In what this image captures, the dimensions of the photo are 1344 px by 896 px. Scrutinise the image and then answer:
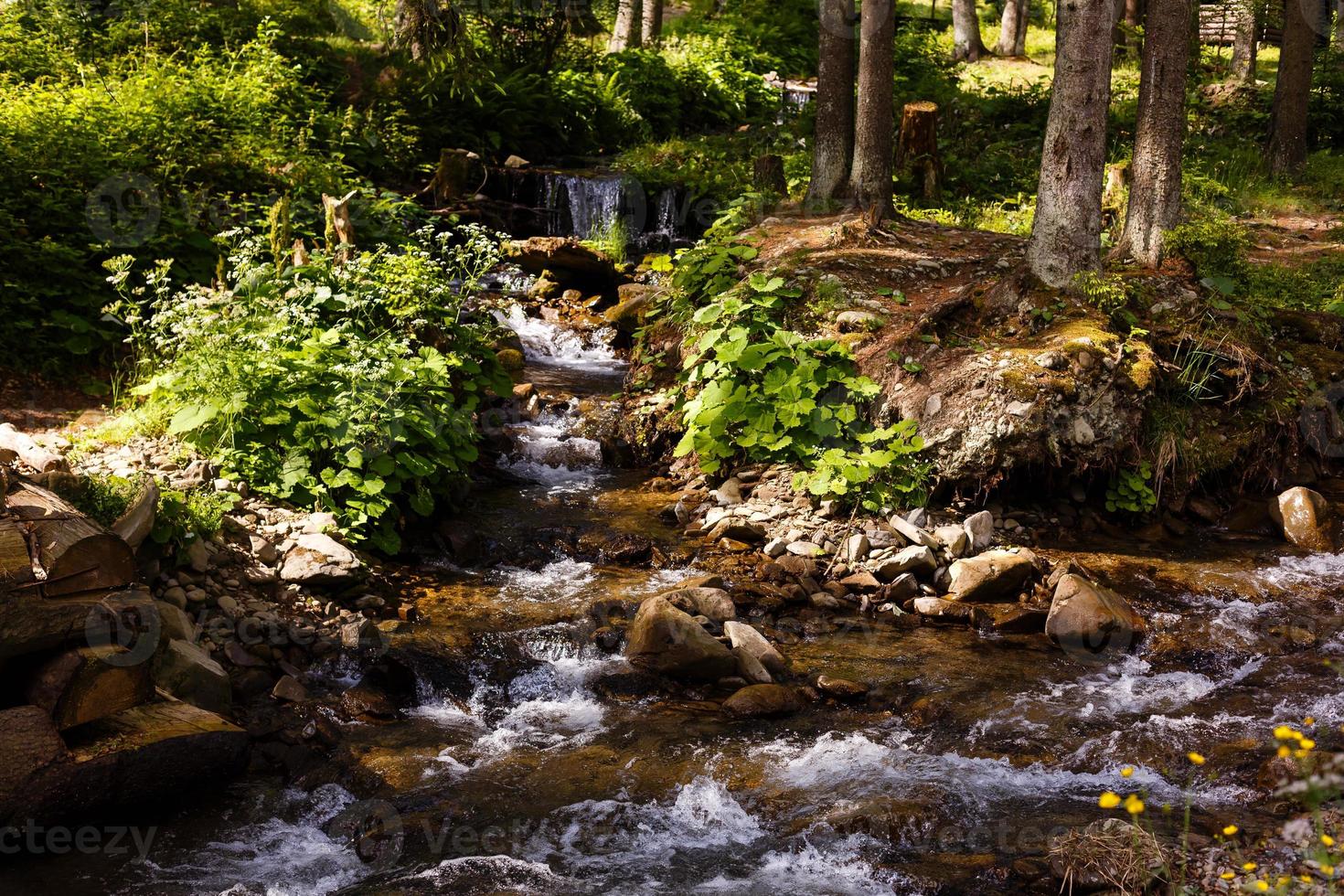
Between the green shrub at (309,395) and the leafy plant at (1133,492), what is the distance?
5.20 m

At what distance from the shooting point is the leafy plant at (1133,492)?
864 centimetres

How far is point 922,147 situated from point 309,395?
10553 millimetres

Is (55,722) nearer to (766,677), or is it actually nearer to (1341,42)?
(766,677)

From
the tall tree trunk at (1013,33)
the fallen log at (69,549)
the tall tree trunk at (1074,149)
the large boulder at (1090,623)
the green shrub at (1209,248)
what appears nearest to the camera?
the fallen log at (69,549)

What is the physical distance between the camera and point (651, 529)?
8.62 metres

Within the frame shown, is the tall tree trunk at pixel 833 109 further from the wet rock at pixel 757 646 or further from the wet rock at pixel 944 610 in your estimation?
the wet rock at pixel 757 646

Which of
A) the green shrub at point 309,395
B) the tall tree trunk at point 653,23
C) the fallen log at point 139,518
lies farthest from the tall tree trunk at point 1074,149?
→ the tall tree trunk at point 653,23

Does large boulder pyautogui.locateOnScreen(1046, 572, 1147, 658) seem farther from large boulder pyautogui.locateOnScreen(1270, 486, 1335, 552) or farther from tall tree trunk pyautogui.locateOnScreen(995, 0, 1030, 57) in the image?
tall tree trunk pyautogui.locateOnScreen(995, 0, 1030, 57)

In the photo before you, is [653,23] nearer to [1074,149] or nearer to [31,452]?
[1074,149]

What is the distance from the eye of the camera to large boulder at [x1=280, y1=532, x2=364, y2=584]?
22.1ft

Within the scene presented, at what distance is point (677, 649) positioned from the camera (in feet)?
20.9

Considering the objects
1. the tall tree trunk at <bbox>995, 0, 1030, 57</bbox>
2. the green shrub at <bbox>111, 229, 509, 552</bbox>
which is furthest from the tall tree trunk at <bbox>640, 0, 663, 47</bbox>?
the green shrub at <bbox>111, 229, 509, 552</bbox>

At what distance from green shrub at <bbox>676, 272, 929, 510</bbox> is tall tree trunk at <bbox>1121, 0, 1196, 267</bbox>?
3.59 m

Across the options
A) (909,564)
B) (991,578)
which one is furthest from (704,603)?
(991,578)
